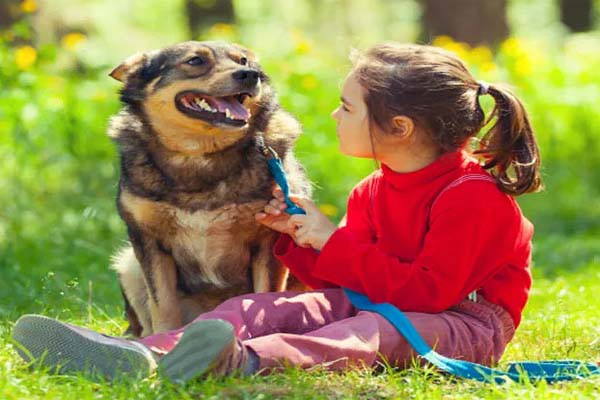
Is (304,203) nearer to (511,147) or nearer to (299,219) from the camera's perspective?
(299,219)

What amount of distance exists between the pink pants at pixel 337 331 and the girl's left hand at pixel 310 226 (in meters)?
0.21

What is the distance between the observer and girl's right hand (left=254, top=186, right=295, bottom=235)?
429 cm

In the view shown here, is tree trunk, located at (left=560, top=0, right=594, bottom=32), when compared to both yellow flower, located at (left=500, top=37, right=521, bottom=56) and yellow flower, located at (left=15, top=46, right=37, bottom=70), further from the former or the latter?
yellow flower, located at (left=15, top=46, right=37, bottom=70)

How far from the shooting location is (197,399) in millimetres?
3229

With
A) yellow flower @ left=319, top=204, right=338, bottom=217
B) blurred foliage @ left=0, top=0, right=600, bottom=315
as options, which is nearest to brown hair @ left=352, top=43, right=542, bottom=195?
blurred foliage @ left=0, top=0, right=600, bottom=315

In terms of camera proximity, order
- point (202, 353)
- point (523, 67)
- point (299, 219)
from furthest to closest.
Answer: point (523, 67) < point (299, 219) < point (202, 353)

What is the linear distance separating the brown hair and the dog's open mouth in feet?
2.00

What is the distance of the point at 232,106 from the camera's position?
4465 mm

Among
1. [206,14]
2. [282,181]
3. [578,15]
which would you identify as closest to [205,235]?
[282,181]

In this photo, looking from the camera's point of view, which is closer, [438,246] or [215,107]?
[438,246]

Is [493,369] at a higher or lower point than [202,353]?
lower

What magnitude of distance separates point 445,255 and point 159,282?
1.33 metres

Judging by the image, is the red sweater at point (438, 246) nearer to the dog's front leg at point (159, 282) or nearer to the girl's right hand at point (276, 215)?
the girl's right hand at point (276, 215)

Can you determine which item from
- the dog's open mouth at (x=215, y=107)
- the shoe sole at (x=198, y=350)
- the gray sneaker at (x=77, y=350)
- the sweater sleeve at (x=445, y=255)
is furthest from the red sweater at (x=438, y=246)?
the gray sneaker at (x=77, y=350)
